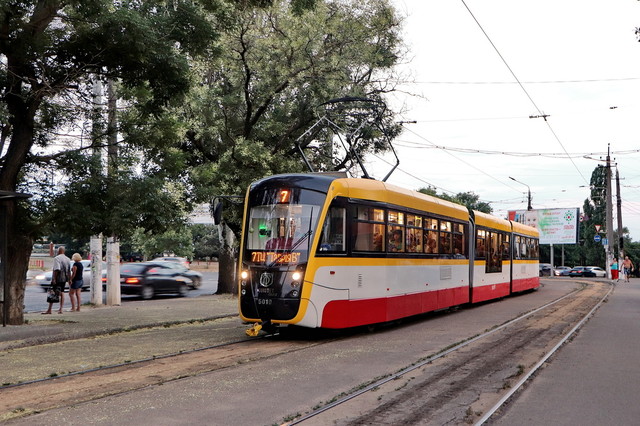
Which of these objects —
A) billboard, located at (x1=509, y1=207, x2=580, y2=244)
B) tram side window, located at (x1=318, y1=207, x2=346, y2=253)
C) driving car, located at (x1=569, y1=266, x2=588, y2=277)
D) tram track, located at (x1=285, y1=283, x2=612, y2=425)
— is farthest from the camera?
billboard, located at (x1=509, y1=207, x2=580, y2=244)

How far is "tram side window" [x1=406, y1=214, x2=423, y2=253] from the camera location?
597 inches

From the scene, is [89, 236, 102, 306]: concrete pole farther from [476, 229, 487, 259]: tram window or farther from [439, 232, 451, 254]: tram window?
[476, 229, 487, 259]: tram window

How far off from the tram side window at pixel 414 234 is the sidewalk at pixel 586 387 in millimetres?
3957

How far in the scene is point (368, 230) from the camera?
43.4 feet

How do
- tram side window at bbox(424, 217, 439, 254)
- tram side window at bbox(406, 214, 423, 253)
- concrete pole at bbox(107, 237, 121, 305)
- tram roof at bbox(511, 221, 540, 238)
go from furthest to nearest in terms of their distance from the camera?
tram roof at bbox(511, 221, 540, 238) → concrete pole at bbox(107, 237, 121, 305) → tram side window at bbox(424, 217, 439, 254) → tram side window at bbox(406, 214, 423, 253)

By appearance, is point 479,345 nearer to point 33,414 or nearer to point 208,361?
point 208,361

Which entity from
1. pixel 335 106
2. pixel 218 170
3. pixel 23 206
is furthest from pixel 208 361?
pixel 335 106

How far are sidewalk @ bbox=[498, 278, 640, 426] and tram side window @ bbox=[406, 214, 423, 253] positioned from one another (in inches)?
156

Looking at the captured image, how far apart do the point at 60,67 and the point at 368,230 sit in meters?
7.62

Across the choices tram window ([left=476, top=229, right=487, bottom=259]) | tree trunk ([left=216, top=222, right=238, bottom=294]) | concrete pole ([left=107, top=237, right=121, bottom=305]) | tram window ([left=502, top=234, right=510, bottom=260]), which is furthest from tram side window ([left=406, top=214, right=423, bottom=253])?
tree trunk ([left=216, top=222, right=238, bottom=294])

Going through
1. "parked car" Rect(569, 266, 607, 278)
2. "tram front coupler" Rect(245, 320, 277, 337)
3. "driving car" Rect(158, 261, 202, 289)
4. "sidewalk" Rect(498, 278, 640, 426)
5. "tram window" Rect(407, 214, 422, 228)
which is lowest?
"parked car" Rect(569, 266, 607, 278)

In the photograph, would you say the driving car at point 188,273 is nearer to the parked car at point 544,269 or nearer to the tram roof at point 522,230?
the tram roof at point 522,230

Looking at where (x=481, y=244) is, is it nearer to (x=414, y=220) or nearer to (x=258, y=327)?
(x=414, y=220)

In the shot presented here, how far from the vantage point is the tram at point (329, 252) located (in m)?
12.0
